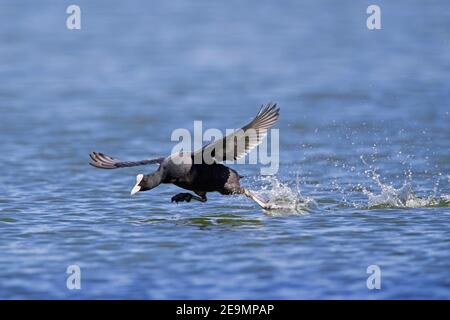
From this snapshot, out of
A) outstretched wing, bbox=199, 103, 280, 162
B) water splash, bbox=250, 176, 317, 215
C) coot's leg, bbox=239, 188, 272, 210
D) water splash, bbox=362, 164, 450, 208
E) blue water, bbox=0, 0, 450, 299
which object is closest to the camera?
blue water, bbox=0, 0, 450, 299

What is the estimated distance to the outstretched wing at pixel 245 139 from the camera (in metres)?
12.2

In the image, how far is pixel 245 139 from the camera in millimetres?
12469

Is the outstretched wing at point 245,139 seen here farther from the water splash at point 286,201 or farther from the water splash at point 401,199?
the water splash at point 401,199

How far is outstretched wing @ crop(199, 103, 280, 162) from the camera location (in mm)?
12172

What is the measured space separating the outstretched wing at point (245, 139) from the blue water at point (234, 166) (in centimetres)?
90

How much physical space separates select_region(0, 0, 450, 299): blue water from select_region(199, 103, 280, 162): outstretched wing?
900 mm

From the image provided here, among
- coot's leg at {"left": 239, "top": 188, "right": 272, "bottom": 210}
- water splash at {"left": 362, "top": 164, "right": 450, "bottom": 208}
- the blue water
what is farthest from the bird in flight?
water splash at {"left": 362, "top": 164, "right": 450, "bottom": 208}

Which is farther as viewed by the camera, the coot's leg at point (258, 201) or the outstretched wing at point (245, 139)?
the coot's leg at point (258, 201)

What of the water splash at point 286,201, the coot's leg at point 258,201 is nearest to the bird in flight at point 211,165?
the coot's leg at point 258,201

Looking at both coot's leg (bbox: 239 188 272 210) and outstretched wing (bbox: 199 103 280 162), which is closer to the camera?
outstretched wing (bbox: 199 103 280 162)

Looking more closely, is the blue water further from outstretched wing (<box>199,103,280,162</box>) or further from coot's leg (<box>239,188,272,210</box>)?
outstretched wing (<box>199,103,280,162</box>)

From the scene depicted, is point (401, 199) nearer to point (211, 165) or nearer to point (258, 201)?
point (258, 201)

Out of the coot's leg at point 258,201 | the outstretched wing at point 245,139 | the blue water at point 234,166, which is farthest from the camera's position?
the coot's leg at point 258,201

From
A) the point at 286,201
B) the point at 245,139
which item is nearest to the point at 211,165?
the point at 245,139
